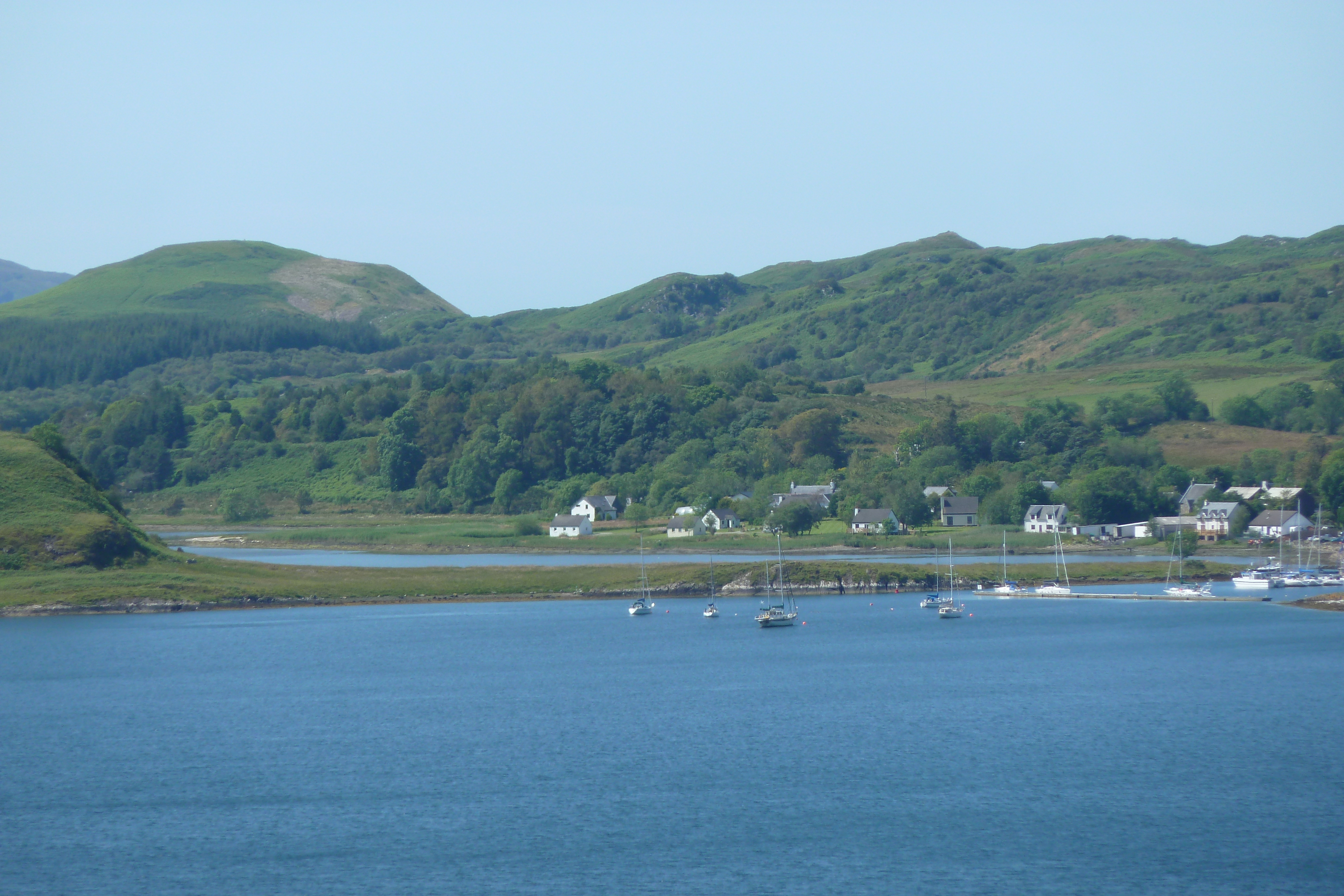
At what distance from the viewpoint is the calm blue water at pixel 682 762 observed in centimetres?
3189

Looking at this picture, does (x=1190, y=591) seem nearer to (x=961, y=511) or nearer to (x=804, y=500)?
(x=961, y=511)

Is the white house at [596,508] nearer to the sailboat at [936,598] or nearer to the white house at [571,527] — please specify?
the white house at [571,527]

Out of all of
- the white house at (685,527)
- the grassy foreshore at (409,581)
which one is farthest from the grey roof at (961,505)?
the grassy foreshore at (409,581)

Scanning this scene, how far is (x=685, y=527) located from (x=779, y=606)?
146 feet

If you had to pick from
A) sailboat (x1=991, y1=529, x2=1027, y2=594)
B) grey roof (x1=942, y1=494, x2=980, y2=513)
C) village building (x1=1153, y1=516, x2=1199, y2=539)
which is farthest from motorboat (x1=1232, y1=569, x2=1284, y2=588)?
grey roof (x1=942, y1=494, x2=980, y2=513)

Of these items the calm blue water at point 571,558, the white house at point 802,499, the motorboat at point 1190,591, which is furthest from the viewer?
the white house at point 802,499

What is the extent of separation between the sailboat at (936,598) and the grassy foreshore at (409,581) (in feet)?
3.21

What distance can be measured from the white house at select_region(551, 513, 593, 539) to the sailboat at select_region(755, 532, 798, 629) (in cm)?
3927

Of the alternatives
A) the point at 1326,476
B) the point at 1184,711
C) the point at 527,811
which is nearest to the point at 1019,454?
the point at 1326,476

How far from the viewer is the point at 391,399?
193250mm

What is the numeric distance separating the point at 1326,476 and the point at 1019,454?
3909 cm

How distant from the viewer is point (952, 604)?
266 ft

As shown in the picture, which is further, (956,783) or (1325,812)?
(956,783)

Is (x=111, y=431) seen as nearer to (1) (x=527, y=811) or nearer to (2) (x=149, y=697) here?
(2) (x=149, y=697)
